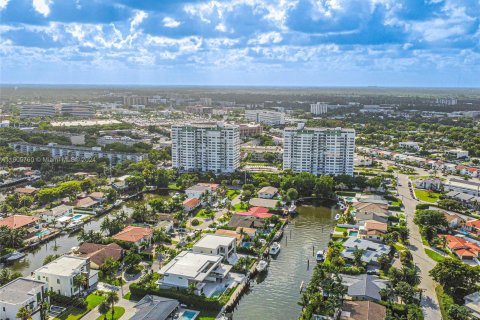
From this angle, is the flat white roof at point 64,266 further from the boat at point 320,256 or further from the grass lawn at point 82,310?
the boat at point 320,256

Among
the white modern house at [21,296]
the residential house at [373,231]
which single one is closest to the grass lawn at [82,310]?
the white modern house at [21,296]

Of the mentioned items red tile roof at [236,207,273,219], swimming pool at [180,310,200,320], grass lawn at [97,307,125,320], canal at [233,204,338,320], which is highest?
red tile roof at [236,207,273,219]

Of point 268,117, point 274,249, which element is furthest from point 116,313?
point 268,117

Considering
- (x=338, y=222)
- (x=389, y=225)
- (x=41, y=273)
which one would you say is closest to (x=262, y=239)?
(x=338, y=222)

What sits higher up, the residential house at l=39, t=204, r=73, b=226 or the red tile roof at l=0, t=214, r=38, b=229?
the red tile roof at l=0, t=214, r=38, b=229

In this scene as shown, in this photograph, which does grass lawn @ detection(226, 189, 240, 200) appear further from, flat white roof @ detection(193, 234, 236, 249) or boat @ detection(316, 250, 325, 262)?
boat @ detection(316, 250, 325, 262)

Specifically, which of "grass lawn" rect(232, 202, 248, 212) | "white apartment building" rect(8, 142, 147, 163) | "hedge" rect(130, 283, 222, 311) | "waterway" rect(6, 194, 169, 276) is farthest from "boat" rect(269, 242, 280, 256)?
"white apartment building" rect(8, 142, 147, 163)

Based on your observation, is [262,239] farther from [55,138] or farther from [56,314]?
[55,138]
